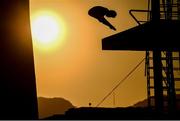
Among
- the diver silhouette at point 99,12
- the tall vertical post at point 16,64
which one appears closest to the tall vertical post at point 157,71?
the diver silhouette at point 99,12

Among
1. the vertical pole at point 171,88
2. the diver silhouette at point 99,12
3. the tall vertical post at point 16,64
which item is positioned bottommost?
the vertical pole at point 171,88

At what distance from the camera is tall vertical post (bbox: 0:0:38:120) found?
22.0 feet

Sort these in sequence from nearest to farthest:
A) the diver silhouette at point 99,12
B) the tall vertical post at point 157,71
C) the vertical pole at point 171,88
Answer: the diver silhouette at point 99,12 → the tall vertical post at point 157,71 → the vertical pole at point 171,88

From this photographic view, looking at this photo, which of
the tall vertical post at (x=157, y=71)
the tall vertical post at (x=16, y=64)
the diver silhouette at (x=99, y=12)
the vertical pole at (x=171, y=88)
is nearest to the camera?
the diver silhouette at (x=99, y=12)

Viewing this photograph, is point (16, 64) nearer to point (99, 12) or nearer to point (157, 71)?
point (99, 12)

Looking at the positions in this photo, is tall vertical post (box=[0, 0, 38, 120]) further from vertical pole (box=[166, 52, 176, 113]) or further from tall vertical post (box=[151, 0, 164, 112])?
vertical pole (box=[166, 52, 176, 113])

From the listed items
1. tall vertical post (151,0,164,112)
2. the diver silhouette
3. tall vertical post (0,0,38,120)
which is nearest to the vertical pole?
tall vertical post (151,0,164,112)

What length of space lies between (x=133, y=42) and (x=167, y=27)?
1.86 feet

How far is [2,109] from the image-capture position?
6.58 m

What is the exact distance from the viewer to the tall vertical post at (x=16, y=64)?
6715mm

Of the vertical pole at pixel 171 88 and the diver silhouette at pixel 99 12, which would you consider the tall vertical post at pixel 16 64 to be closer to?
the diver silhouette at pixel 99 12

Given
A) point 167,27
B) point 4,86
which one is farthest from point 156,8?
point 4,86

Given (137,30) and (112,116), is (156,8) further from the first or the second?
(112,116)

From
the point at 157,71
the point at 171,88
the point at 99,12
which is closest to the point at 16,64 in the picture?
the point at 99,12
